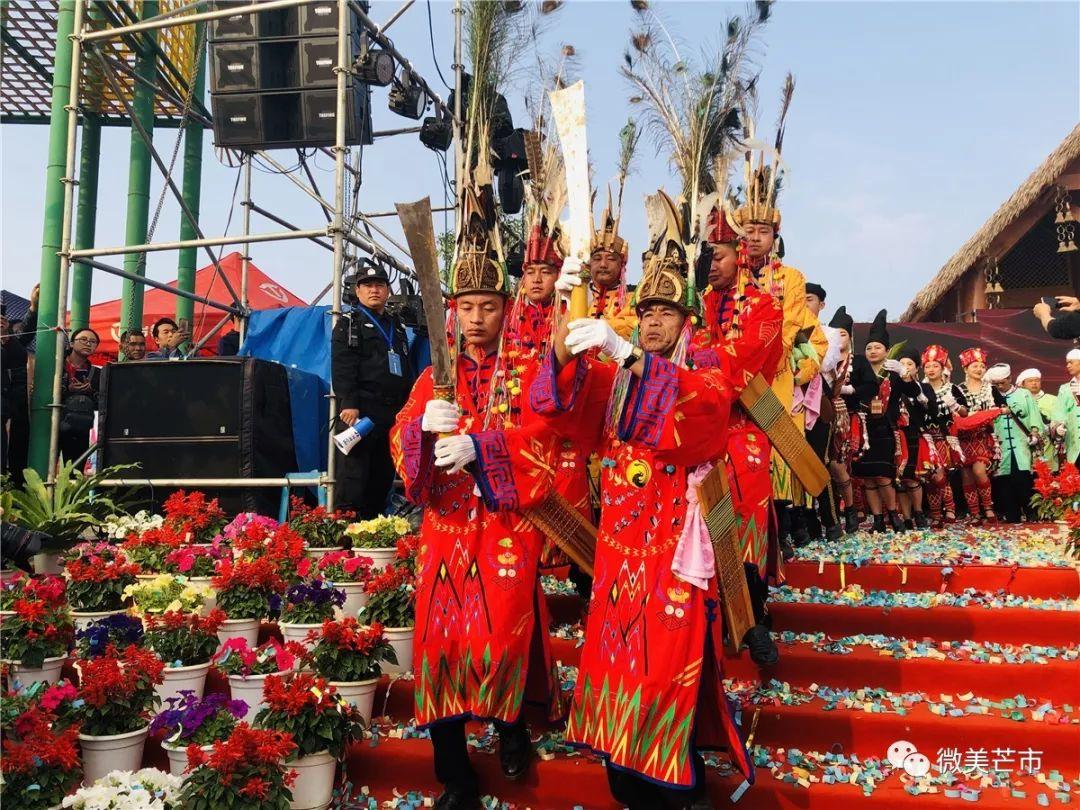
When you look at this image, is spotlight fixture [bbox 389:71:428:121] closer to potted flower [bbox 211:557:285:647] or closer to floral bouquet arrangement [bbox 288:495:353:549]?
floral bouquet arrangement [bbox 288:495:353:549]

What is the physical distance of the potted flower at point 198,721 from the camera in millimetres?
3162

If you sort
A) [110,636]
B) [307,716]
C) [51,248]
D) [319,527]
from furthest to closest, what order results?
[51,248] → [319,527] → [110,636] → [307,716]

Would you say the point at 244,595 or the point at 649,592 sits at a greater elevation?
the point at 649,592

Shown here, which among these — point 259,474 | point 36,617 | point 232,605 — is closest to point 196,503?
point 259,474

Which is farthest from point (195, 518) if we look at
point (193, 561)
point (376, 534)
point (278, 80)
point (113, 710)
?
point (278, 80)

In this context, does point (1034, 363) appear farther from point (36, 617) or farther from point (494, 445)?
point (36, 617)

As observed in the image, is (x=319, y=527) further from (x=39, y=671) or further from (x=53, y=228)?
(x=53, y=228)

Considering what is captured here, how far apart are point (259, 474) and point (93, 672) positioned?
2948mm

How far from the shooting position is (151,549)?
17.0 ft

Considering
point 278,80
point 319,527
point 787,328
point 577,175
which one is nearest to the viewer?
point 577,175

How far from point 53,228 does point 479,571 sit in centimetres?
585

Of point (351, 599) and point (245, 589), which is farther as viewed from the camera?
point (351, 599)

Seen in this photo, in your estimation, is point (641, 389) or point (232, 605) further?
point (232, 605)

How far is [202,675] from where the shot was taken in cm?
400
